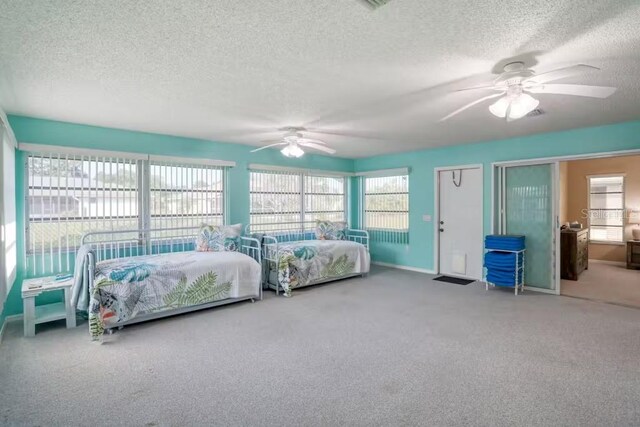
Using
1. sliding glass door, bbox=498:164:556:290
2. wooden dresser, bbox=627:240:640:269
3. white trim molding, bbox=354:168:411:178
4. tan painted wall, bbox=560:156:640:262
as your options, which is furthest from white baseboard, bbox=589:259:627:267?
white trim molding, bbox=354:168:411:178

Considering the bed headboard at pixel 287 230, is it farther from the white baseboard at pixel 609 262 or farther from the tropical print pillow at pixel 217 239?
the white baseboard at pixel 609 262

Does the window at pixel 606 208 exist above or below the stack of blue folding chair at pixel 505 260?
above

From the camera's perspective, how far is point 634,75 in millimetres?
2656

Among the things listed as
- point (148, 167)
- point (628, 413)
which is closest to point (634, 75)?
point (628, 413)

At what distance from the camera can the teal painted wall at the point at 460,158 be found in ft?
14.1

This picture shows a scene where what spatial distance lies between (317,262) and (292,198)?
1657 millimetres

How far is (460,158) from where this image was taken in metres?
5.73

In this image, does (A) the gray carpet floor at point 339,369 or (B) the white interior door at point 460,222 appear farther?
(B) the white interior door at point 460,222

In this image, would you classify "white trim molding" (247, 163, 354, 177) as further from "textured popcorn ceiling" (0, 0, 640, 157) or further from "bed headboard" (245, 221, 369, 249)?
"textured popcorn ceiling" (0, 0, 640, 157)

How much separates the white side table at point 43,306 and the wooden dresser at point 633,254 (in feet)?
29.2

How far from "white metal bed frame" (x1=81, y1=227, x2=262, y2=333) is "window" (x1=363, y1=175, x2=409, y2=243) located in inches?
112

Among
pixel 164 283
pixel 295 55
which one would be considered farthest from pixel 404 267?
pixel 295 55

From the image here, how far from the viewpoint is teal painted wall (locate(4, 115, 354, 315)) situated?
3781 millimetres

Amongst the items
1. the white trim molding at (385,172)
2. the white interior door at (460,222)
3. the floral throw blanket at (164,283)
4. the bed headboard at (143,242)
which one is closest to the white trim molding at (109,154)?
the bed headboard at (143,242)
